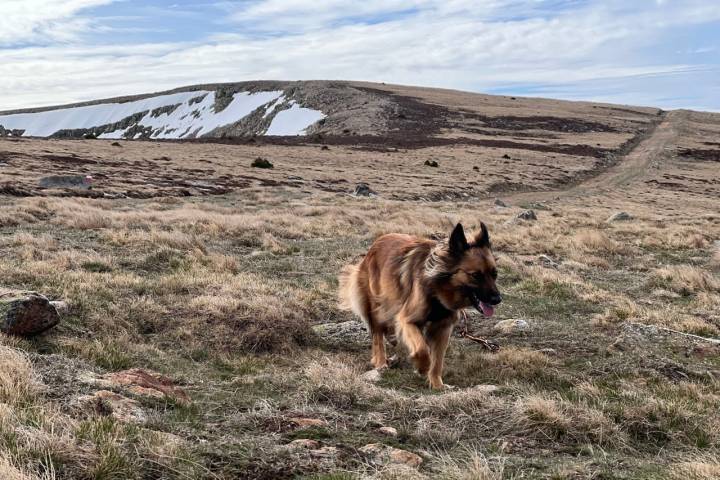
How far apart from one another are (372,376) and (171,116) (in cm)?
11154

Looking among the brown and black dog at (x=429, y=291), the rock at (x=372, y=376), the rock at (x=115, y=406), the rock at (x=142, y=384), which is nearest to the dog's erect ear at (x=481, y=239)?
the brown and black dog at (x=429, y=291)

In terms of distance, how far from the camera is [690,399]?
5.63 m

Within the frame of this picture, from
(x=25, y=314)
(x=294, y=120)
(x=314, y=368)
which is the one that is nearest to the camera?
(x=314, y=368)

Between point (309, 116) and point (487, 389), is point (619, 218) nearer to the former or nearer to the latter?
point (487, 389)

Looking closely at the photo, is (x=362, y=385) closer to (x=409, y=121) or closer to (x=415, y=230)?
(x=415, y=230)

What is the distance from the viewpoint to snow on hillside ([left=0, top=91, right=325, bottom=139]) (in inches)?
3610

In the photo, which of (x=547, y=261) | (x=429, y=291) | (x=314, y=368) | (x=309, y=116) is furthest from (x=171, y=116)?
(x=314, y=368)

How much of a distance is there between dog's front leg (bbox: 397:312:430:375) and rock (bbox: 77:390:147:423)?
2.80 m

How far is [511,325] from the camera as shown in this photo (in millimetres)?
8227

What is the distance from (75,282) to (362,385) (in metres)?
4.97

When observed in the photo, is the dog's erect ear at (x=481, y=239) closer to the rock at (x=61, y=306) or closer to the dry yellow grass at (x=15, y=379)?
the dry yellow grass at (x=15, y=379)

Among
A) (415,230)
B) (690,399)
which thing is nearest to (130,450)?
(690,399)

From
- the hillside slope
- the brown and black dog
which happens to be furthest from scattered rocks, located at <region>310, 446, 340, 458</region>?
the hillside slope

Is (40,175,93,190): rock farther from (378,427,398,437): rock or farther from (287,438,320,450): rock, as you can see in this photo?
(287,438,320,450): rock
